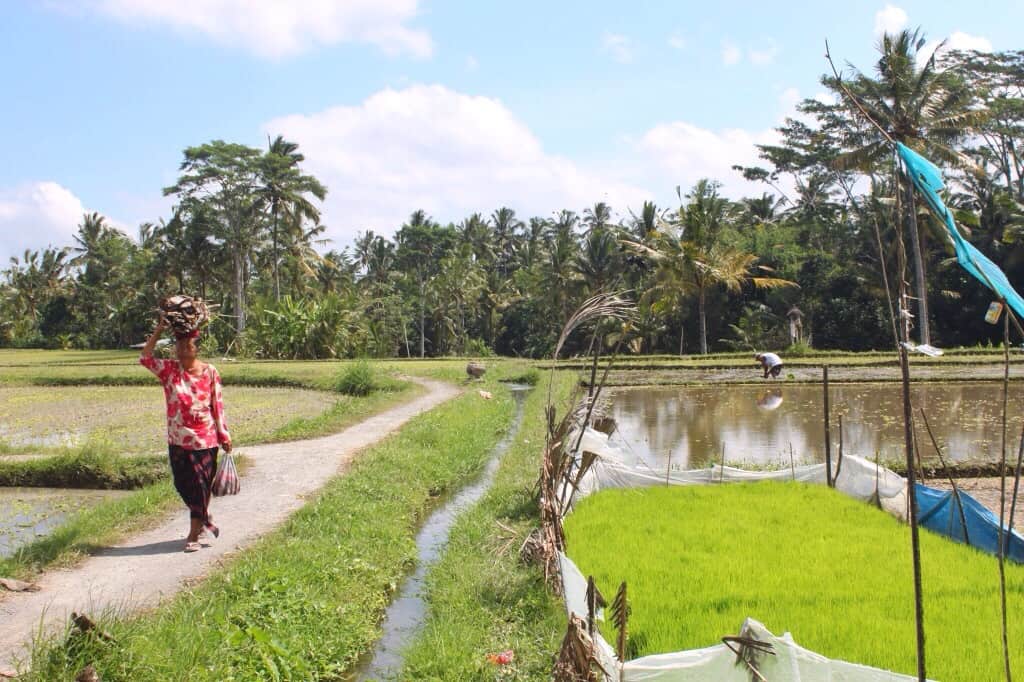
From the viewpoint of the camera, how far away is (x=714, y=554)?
4891 mm

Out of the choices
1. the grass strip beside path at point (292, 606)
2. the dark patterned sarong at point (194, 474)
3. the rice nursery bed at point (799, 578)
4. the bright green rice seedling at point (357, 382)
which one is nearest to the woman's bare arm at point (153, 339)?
the dark patterned sarong at point (194, 474)

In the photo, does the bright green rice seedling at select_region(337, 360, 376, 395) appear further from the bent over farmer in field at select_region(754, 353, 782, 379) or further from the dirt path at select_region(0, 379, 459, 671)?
the bent over farmer in field at select_region(754, 353, 782, 379)

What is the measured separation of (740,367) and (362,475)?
1451cm

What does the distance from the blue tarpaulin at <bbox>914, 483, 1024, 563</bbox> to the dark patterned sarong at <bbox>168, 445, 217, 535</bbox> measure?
4361 mm

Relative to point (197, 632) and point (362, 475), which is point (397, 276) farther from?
point (197, 632)

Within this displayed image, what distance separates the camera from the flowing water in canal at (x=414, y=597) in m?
3.96

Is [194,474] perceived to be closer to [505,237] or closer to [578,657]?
[578,657]

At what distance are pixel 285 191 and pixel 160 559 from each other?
2686 cm

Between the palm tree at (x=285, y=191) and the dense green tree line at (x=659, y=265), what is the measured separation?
0.07 metres

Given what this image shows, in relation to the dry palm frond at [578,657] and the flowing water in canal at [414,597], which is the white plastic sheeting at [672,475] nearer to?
the flowing water in canal at [414,597]

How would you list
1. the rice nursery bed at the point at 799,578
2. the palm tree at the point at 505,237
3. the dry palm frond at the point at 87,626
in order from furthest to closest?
the palm tree at the point at 505,237
the rice nursery bed at the point at 799,578
the dry palm frond at the point at 87,626

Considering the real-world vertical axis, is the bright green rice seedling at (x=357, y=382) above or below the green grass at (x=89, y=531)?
above

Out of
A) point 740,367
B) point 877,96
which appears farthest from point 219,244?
point 877,96

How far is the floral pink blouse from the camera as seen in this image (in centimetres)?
473
